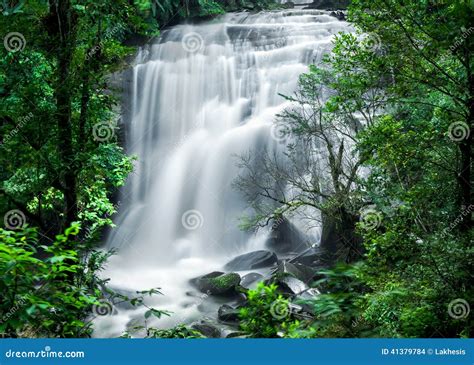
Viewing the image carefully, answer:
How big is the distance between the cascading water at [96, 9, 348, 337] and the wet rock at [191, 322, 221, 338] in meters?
2.47

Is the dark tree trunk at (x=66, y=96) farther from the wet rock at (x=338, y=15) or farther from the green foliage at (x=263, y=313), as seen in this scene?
the wet rock at (x=338, y=15)

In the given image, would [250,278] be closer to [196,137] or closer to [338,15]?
[196,137]

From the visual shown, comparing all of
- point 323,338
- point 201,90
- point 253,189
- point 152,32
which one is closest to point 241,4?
point 152,32

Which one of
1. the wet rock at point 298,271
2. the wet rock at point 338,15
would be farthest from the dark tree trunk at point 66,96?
the wet rock at point 338,15

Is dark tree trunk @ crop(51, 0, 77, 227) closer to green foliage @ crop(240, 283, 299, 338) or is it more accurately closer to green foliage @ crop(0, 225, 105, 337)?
green foliage @ crop(0, 225, 105, 337)

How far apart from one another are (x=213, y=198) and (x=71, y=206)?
1297cm

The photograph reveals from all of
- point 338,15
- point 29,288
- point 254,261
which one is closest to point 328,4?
point 338,15

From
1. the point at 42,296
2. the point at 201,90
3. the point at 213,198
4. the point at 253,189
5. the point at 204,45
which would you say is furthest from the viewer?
the point at 204,45

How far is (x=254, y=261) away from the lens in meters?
14.1

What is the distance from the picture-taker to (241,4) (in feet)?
100

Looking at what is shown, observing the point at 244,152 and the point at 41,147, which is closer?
the point at 41,147

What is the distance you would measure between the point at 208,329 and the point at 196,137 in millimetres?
10848

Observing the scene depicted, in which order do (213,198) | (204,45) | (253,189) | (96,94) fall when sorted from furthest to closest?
(204,45)
(213,198)
(253,189)
(96,94)

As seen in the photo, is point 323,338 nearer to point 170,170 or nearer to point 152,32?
point 170,170
